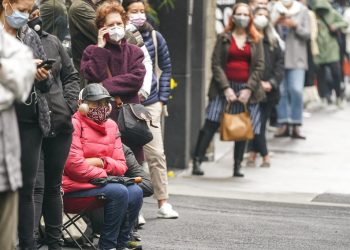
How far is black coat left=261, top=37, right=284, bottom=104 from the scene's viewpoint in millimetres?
13727

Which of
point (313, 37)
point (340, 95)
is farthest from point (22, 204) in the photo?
point (340, 95)

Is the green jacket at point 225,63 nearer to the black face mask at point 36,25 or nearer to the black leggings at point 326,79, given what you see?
the black face mask at point 36,25

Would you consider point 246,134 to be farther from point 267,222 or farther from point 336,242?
point 336,242

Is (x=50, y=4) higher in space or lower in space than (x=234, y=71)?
higher

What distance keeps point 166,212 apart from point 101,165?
2062 mm

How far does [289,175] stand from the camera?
13.7 metres

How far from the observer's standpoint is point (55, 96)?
8.02 meters

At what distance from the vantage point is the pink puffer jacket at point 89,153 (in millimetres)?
8289

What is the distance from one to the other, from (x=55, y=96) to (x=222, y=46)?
507 centimetres

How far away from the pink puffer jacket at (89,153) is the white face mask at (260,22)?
5522mm

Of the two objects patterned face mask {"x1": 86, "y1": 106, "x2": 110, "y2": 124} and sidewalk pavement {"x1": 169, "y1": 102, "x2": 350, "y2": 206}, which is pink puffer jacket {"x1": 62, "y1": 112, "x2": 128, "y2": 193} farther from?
sidewalk pavement {"x1": 169, "y1": 102, "x2": 350, "y2": 206}

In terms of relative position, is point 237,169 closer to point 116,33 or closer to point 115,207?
point 116,33

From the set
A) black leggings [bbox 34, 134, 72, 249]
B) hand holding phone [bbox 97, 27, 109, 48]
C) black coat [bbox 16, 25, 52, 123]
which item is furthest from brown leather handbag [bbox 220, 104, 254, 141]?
black coat [bbox 16, 25, 52, 123]

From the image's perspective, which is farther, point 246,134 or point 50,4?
point 246,134
